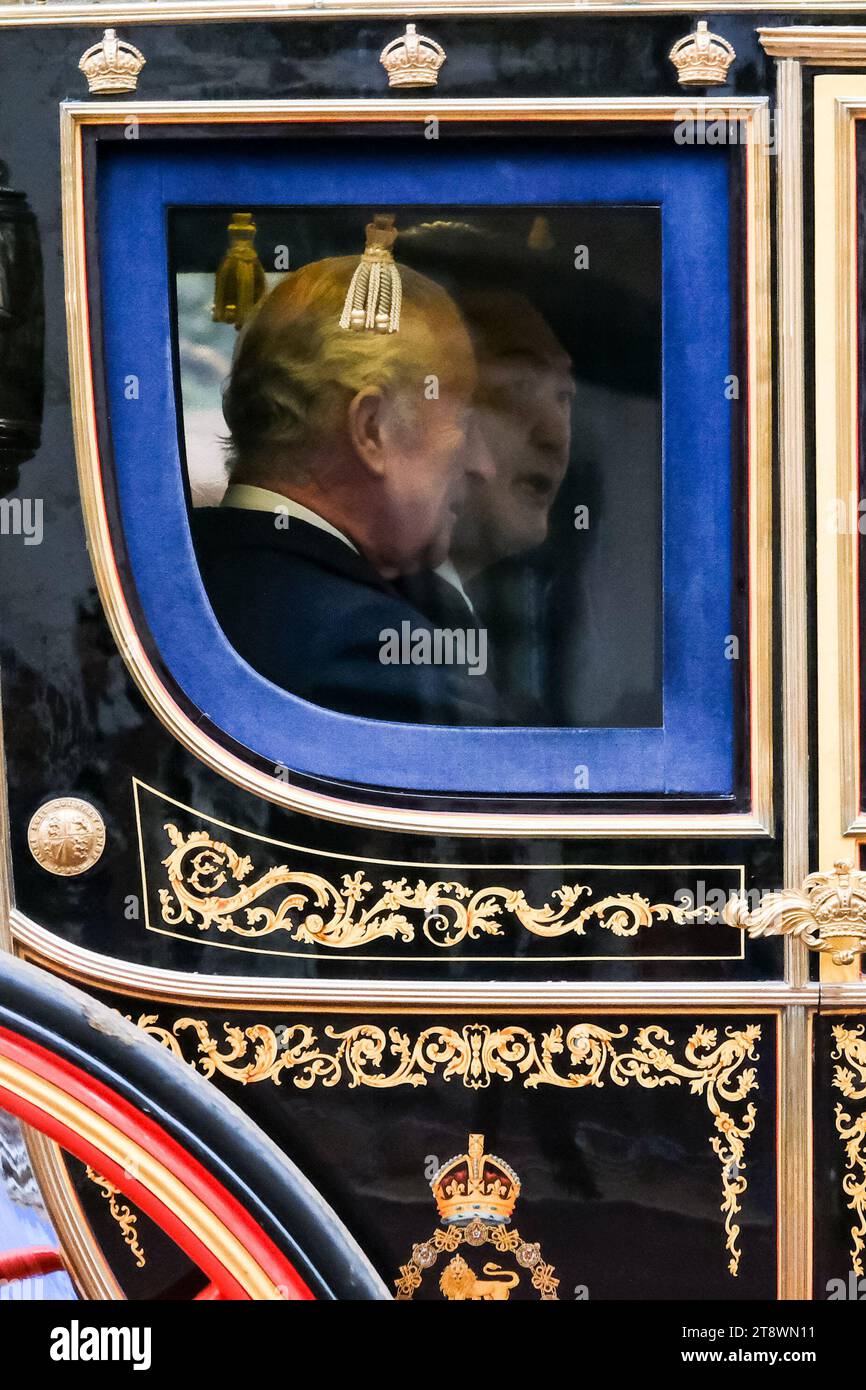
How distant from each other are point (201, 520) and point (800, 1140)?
1.41m

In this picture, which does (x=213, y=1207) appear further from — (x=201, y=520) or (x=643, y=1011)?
(x=201, y=520)

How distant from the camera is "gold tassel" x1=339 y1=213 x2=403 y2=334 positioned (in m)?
2.27

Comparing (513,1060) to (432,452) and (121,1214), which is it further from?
(432,452)

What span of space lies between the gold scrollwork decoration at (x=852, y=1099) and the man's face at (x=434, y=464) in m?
1.03

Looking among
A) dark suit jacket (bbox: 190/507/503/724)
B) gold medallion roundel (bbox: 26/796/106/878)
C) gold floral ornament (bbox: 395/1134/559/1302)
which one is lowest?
gold floral ornament (bbox: 395/1134/559/1302)

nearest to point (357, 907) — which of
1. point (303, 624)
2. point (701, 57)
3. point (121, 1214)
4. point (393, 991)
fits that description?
point (393, 991)

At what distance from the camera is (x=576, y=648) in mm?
2295

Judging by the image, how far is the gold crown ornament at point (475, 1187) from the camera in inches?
88.8

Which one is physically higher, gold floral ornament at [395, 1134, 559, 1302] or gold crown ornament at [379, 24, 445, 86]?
gold crown ornament at [379, 24, 445, 86]

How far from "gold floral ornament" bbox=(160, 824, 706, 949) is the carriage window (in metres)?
0.29

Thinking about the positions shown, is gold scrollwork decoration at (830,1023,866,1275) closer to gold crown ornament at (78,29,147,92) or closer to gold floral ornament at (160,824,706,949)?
gold floral ornament at (160,824,706,949)

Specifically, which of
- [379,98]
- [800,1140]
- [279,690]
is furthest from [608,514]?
[800,1140]

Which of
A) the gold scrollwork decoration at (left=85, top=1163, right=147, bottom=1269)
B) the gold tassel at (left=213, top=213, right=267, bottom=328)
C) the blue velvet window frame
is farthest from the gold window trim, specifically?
the gold scrollwork decoration at (left=85, top=1163, right=147, bottom=1269)

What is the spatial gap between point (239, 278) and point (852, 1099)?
5.49ft
